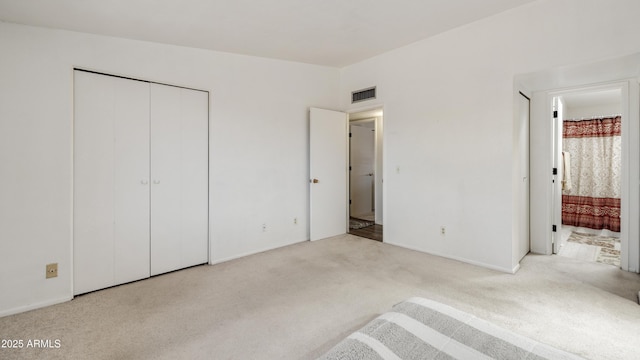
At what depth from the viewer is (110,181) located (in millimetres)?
2729

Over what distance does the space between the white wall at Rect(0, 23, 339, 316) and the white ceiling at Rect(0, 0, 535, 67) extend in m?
0.18

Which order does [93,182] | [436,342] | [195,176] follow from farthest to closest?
[195,176] → [93,182] → [436,342]

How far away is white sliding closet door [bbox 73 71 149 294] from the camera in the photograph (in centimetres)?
259

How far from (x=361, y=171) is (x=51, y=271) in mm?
5186

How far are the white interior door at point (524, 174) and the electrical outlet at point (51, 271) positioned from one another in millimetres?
4666

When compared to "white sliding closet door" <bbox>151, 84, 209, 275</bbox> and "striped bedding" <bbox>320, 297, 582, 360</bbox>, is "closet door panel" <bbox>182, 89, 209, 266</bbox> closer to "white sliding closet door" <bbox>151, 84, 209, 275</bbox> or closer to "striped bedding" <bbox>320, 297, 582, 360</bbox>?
"white sliding closet door" <bbox>151, 84, 209, 275</bbox>

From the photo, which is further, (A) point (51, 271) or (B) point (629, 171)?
(B) point (629, 171)

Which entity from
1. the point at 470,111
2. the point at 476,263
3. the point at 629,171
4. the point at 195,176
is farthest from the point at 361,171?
the point at 629,171

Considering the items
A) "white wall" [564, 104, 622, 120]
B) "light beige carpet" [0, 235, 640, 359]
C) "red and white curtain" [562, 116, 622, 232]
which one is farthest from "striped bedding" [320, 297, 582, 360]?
"white wall" [564, 104, 622, 120]

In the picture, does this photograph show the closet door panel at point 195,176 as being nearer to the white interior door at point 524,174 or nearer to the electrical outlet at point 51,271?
the electrical outlet at point 51,271

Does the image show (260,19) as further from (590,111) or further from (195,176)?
(590,111)

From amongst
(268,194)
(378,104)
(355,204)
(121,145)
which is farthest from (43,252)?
(355,204)

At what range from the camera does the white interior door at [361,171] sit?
6.13 metres

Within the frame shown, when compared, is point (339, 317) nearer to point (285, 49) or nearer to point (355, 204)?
point (285, 49)
